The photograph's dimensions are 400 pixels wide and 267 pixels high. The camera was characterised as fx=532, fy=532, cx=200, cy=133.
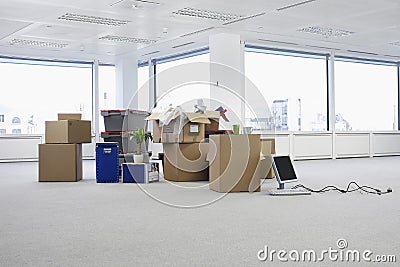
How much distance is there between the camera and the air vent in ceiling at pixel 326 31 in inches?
354

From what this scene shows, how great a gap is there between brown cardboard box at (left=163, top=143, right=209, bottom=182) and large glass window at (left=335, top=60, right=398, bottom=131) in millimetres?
6091

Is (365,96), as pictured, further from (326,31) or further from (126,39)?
(126,39)

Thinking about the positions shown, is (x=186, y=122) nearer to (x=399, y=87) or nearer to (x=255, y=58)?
(x=255, y=58)

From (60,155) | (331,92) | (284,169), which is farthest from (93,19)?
(331,92)

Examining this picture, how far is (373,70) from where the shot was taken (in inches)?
483

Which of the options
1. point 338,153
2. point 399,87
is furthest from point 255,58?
point 399,87

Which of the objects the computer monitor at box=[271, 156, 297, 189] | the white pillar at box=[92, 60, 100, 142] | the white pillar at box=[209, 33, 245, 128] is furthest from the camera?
the white pillar at box=[92, 60, 100, 142]

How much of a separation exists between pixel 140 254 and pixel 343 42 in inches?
342

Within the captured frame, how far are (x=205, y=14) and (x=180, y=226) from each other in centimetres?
520

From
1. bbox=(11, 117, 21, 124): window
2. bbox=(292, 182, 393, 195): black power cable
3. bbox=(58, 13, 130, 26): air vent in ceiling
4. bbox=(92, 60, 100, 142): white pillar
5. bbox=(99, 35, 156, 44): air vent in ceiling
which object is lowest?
bbox=(292, 182, 393, 195): black power cable

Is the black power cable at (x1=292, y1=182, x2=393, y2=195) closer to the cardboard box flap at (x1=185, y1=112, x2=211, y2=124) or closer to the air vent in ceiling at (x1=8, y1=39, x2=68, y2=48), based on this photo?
the cardboard box flap at (x1=185, y1=112, x2=211, y2=124)

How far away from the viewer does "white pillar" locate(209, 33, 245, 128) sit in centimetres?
930

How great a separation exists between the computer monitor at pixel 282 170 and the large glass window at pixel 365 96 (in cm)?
681

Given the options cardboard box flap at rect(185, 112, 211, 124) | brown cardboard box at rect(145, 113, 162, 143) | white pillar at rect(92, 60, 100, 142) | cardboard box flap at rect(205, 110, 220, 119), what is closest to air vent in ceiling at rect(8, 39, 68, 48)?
white pillar at rect(92, 60, 100, 142)
